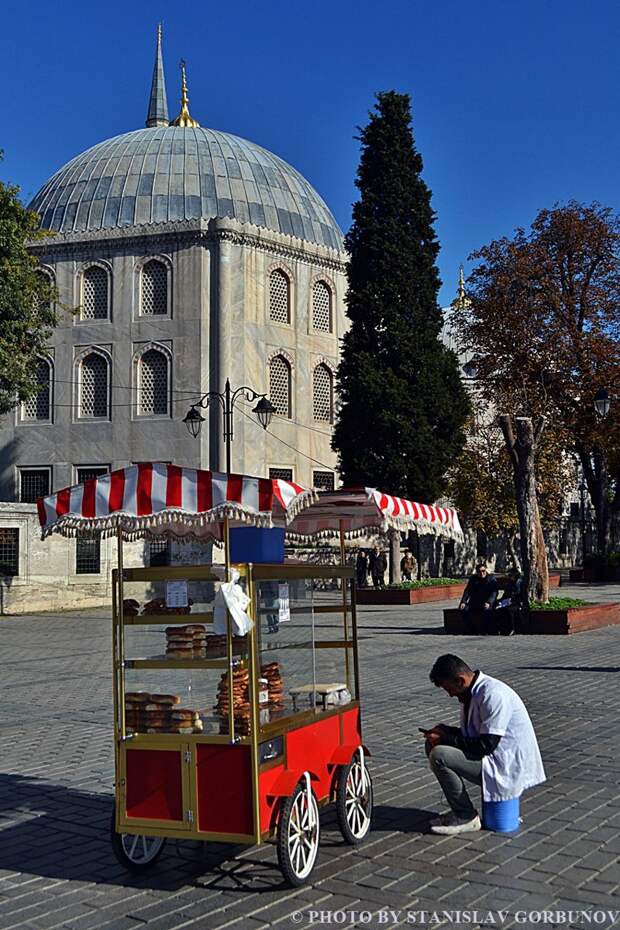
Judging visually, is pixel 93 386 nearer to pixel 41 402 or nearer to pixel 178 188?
pixel 41 402

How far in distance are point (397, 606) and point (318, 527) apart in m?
22.1

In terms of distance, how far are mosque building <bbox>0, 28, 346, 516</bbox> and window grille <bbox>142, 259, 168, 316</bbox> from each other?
0.18 ft

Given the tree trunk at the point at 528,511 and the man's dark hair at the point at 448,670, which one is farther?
the tree trunk at the point at 528,511

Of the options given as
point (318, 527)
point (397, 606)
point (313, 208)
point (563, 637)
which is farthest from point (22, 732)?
point (313, 208)

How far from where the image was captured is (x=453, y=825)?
6305 mm

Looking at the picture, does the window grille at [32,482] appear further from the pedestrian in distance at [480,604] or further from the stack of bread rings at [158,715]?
the stack of bread rings at [158,715]

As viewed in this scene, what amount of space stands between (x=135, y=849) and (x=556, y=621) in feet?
48.7

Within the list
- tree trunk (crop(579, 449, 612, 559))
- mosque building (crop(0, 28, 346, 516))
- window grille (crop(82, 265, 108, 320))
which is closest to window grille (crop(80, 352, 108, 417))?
mosque building (crop(0, 28, 346, 516))

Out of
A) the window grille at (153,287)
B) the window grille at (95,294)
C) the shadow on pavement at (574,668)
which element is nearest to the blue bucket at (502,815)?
the shadow on pavement at (574,668)

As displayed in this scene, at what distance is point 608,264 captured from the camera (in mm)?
39125

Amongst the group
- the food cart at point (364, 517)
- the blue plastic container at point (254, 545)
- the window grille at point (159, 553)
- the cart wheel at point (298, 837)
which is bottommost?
the cart wheel at point (298, 837)

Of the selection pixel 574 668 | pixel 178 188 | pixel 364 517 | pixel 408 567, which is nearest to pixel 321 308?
pixel 178 188

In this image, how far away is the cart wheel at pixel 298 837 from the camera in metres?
5.32

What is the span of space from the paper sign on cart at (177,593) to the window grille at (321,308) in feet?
129
